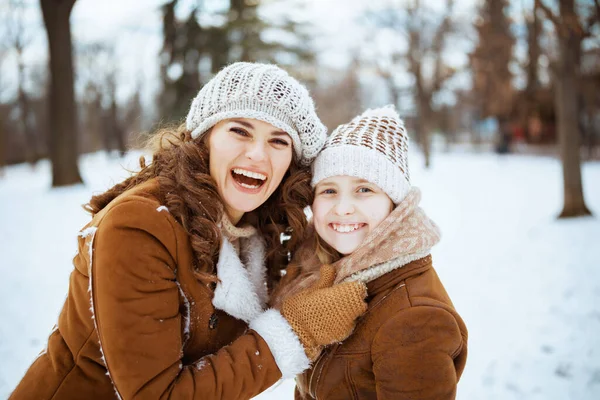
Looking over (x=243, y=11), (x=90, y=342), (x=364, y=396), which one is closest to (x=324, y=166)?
(x=364, y=396)

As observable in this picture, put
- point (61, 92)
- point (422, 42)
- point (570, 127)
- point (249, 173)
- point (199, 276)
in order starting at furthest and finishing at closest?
point (422, 42)
point (61, 92)
point (570, 127)
point (249, 173)
point (199, 276)

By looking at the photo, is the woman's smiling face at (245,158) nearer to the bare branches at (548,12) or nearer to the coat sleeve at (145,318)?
the coat sleeve at (145,318)

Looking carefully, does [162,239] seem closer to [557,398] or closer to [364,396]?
[364,396]

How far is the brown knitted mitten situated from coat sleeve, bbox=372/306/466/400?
19 cm

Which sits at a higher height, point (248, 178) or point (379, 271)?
point (248, 178)

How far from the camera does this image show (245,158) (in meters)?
2.05

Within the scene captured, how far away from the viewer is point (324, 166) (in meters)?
2.24

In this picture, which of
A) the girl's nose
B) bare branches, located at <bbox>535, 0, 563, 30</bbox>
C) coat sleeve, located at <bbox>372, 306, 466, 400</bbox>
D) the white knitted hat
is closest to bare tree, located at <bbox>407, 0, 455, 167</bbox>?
bare branches, located at <bbox>535, 0, 563, 30</bbox>

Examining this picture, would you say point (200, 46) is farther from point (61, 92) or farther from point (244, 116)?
point (244, 116)

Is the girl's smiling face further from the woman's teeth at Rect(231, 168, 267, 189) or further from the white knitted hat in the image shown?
the woman's teeth at Rect(231, 168, 267, 189)

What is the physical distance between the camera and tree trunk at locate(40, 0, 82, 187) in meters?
12.5

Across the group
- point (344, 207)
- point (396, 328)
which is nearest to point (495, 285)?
point (344, 207)

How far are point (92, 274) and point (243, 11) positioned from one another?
660 inches

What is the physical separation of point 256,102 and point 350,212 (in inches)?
27.2
